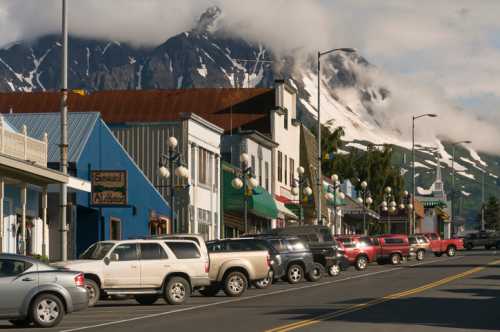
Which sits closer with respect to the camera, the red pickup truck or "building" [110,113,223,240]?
"building" [110,113,223,240]

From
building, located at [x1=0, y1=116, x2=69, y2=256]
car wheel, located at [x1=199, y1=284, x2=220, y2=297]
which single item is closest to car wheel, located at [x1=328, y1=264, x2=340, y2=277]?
building, located at [x1=0, y1=116, x2=69, y2=256]

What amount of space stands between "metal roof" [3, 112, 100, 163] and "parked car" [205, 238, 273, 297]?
11.3 metres

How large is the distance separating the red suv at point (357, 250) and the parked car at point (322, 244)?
7662 millimetres

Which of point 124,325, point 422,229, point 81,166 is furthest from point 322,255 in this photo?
point 422,229

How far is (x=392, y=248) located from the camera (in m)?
65.4

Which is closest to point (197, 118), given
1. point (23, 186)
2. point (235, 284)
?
point (23, 186)

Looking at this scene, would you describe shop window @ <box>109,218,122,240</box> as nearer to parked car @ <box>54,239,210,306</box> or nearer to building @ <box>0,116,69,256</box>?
building @ <box>0,116,69,256</box>

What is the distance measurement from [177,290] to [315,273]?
14.1 meters

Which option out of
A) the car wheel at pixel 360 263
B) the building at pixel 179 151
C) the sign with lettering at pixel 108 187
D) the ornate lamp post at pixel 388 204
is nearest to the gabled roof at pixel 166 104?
the building at pixel 179 151

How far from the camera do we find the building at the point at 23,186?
38.2m

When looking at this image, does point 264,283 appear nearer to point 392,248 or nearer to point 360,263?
point 360,263

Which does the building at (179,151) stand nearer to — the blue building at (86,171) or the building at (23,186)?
the blue building at (86,171)

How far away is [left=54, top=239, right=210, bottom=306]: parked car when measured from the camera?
31.8m

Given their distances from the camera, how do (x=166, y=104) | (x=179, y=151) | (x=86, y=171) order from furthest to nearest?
1. (x=166, y=104)
2. (x=179, y=151)
3. (x=86, y=171)
